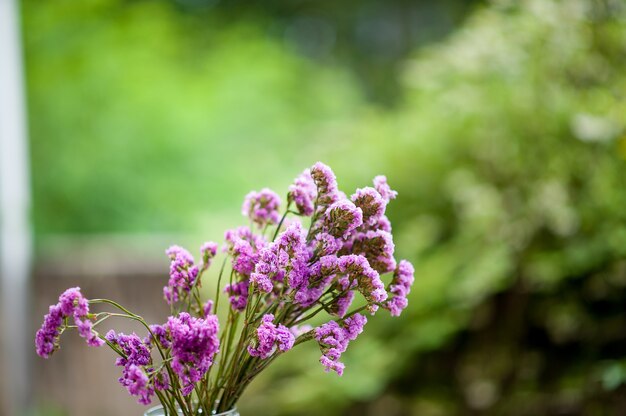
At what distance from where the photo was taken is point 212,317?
705mm

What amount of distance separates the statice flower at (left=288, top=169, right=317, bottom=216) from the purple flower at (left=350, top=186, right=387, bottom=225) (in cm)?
7

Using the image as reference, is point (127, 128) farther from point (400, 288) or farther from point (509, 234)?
point (400, 288)

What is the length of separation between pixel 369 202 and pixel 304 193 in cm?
9

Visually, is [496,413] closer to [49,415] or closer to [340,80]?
[49,415]

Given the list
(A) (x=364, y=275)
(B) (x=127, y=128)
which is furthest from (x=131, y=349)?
(B) (x=127, y=128)

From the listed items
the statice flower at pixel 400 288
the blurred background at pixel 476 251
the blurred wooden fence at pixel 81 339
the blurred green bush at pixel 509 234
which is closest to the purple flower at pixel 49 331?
the statice flower at pixel 400 288

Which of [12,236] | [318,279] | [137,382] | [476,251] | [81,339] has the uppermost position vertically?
[12,236]

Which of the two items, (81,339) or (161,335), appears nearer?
(161,335)

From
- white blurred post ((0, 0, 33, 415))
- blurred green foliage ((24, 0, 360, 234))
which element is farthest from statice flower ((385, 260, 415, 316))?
blurred green foliage ((24, 0, 360, 234))

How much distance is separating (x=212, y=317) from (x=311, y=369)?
147 cm

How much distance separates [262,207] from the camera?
87 cm

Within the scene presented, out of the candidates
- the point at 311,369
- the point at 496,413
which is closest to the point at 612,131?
the point at 496,413

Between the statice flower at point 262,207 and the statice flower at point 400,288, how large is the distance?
6.8 inches

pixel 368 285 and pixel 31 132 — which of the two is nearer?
pixel 368 285
